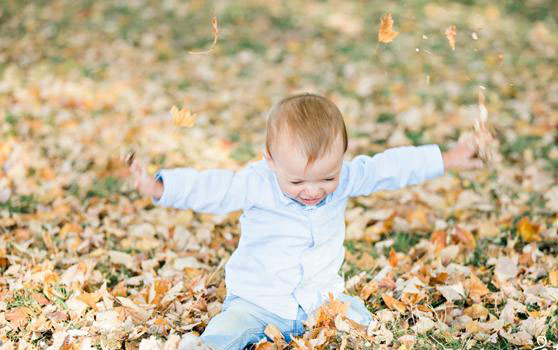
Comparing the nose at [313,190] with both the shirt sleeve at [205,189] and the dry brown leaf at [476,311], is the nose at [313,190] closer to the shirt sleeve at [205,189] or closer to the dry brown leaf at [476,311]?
the shirt sleeve at [205,189]

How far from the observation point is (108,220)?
3637 millimetres

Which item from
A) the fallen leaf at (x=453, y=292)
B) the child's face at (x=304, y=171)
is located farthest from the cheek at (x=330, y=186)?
the fallen leaf at (x=453, y=292)

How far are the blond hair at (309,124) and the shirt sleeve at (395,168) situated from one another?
12.4 inches

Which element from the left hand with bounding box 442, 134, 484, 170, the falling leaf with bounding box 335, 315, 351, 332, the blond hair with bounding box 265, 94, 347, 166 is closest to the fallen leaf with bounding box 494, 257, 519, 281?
the left hand with bounding box 442, 134, 484, 170

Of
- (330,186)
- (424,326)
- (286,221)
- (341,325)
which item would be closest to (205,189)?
(286,221)

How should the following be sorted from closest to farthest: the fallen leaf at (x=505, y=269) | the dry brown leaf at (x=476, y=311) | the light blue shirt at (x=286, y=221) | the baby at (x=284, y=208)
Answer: the baby at (x=284, y=208) < the light blue shirt at (x=286, y=221) < the dry brown leaf at (x=476, y=311) < the fallen leaf at (x=505, y=269)

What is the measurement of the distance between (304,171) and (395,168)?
0.49 metres

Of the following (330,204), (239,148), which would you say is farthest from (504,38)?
(330,204)

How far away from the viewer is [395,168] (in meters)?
2.54

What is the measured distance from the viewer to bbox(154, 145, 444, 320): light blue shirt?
95.7 inches

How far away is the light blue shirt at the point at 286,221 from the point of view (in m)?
2.43

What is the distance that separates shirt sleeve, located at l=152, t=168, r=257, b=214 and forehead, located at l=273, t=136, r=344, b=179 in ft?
0.82

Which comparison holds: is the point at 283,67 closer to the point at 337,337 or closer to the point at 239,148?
the point at 239,148

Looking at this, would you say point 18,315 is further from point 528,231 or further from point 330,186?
point 528,231
